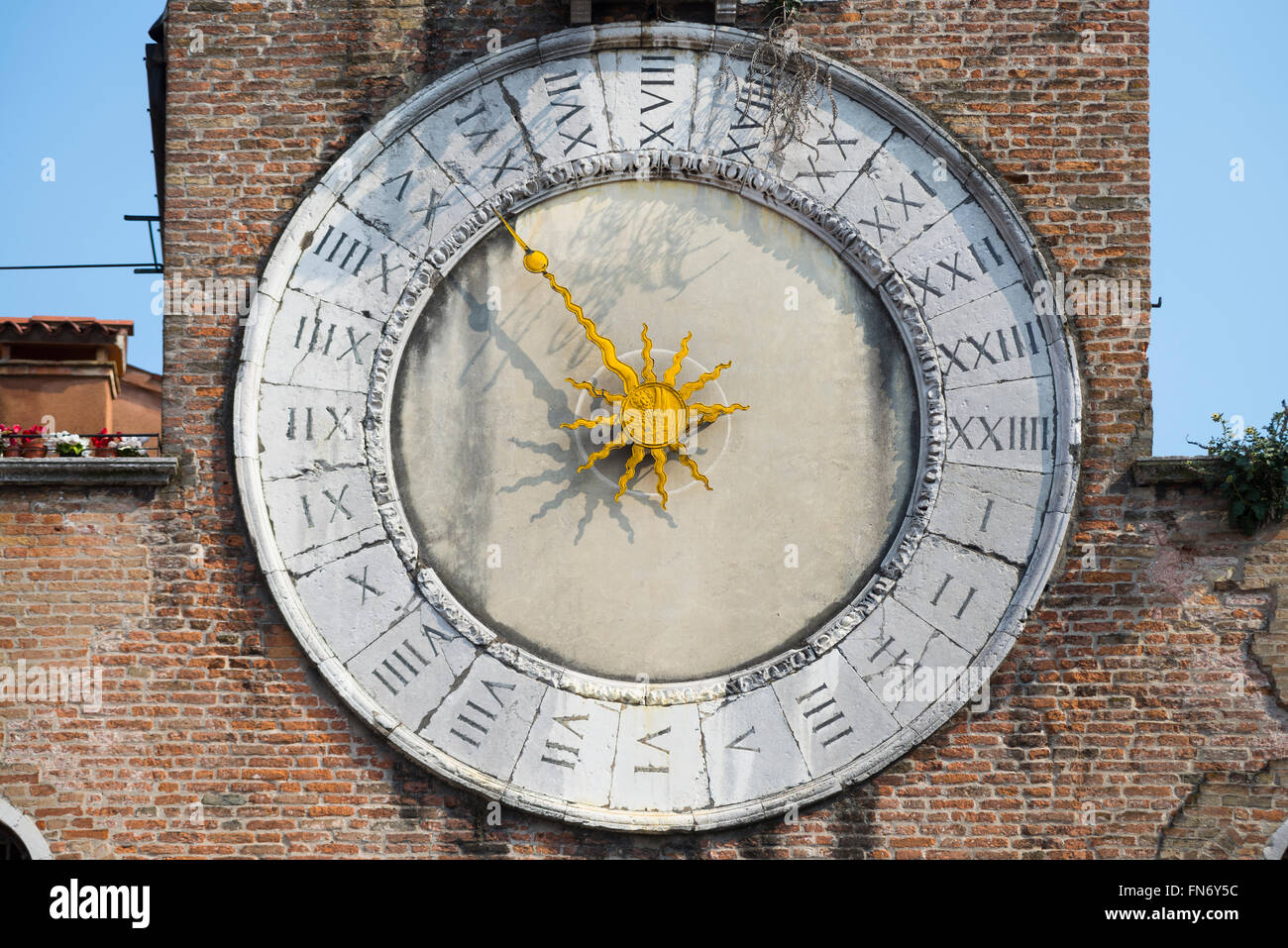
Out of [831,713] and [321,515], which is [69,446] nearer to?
[321,515]

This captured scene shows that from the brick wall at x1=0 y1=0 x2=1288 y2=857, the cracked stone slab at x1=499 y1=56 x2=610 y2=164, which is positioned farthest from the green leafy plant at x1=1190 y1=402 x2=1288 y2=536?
the cracked stone slab at x1=499 y1=56 x2=610 y2=164

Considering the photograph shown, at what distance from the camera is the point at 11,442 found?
30.0 feet

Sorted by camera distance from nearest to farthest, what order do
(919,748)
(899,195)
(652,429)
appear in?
(919,748) → (652,429) → (899,195)

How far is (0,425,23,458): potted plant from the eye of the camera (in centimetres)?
914

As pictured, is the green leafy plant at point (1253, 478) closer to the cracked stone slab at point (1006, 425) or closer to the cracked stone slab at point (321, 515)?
the cracked stone slab at point (1006, 425)

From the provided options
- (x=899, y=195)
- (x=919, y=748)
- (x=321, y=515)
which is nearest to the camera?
(x=919, y=748)

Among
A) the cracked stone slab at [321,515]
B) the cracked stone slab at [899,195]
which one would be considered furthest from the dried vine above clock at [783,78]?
the cracked stone slab at [321,515]

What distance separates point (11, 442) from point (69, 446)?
1.43 ft

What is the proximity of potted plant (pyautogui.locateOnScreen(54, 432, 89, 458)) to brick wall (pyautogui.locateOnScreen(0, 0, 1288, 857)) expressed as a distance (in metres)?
0.30

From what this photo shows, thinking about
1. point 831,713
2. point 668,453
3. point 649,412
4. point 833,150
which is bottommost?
point 831,713

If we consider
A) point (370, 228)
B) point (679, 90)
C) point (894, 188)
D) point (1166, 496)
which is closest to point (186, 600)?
point (370, 228)

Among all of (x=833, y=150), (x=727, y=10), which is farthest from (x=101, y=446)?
(x=833, y=150)

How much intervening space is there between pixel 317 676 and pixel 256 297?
2138mm

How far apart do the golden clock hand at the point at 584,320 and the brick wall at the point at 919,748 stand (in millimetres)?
1170
